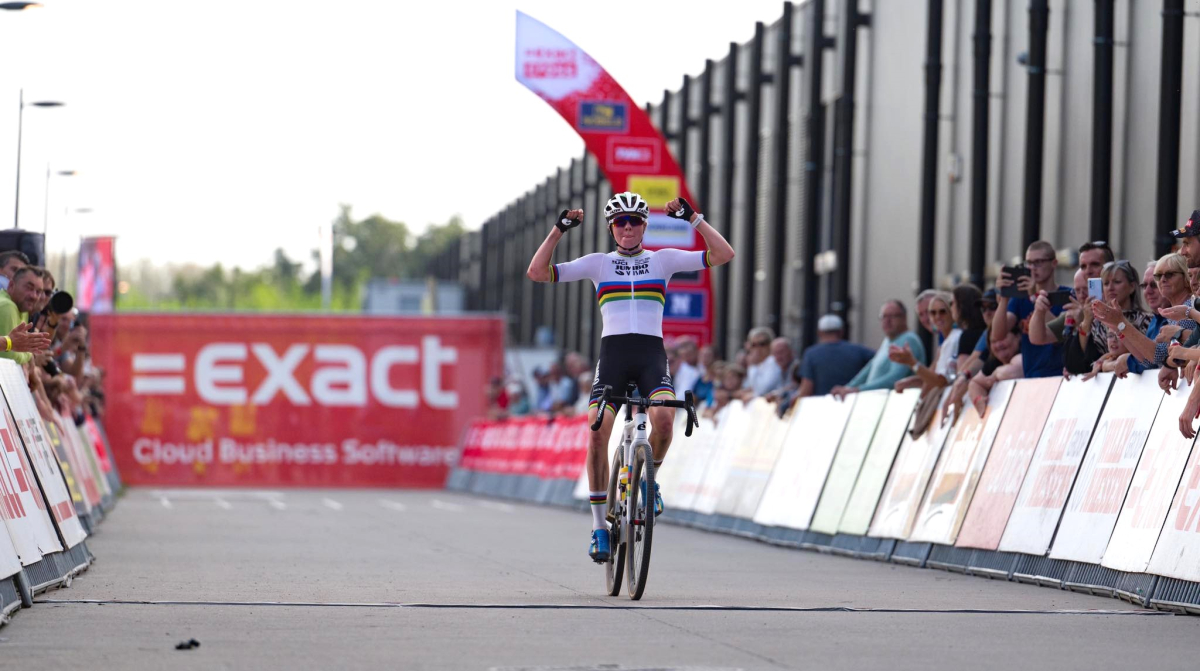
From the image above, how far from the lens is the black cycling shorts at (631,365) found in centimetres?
1115

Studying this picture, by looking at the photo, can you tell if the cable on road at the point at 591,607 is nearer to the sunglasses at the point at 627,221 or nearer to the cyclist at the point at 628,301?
the cyclist at the point at 628,301

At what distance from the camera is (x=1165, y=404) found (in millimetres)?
11273

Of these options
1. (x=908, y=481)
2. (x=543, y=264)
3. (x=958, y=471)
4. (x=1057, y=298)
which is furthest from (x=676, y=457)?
(x=543, y=264)

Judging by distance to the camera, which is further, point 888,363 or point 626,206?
point 888,363

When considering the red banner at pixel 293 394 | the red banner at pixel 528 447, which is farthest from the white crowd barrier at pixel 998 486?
the red banner at pixel 293 394

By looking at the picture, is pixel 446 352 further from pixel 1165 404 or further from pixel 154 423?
pixel 1165 404

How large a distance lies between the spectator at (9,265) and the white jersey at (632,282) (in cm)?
458

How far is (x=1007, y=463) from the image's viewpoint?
13461 millimetres

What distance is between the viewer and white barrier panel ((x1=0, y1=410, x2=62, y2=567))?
32.7 feet

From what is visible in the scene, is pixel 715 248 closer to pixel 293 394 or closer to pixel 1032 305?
pixel 1032 305

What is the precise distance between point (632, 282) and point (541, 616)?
2389 millimetres

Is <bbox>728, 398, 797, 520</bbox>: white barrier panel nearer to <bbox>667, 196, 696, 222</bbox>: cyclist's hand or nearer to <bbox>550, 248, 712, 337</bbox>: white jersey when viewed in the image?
<bbox>550, 248, 712, 337</bbox>: white jersey

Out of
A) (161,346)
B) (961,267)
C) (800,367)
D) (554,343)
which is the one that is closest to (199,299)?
(554,343)

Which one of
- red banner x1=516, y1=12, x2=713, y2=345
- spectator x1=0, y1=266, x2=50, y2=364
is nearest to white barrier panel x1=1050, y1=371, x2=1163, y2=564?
spectator x1=0, y1=266, x2=50, y2=364
